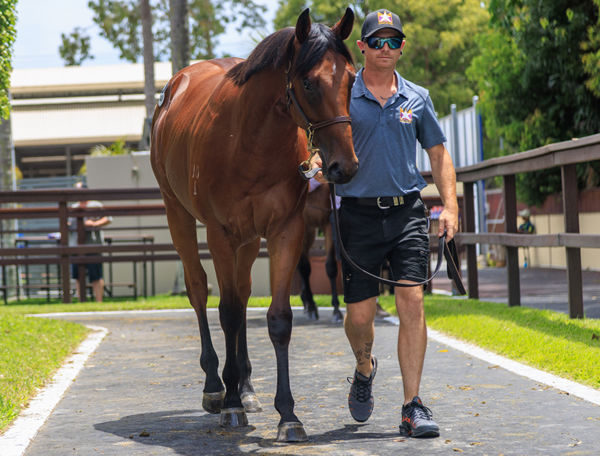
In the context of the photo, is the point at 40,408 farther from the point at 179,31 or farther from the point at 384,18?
the point at 179,31

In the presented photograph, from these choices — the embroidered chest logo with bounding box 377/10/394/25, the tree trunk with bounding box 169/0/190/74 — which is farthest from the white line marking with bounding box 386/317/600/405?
the tree trunk with bounding box 169/0/190/74

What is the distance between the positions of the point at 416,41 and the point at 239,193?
131 ft

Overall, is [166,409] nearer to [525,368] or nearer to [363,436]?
[363,436]

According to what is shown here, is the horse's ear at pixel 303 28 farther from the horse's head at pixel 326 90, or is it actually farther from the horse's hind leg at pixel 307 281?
the horse's hind leg at pixel 307 281

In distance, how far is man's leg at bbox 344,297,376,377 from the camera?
17.4 ft

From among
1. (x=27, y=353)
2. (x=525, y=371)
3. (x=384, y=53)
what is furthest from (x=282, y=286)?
(x=27, y=353)

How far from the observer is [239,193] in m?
5.48

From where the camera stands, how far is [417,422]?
190 inches

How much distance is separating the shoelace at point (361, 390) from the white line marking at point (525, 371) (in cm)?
134

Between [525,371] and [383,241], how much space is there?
2.06m

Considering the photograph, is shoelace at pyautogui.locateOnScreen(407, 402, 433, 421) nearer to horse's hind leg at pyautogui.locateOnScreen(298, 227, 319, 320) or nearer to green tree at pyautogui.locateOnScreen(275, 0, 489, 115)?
horse's hind leg at pyautogui.locateOnScreen(298, 227, 319, 320)

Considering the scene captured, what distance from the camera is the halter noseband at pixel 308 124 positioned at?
Result: 15.5 feet

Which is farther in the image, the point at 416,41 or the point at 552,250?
the point at 416,41

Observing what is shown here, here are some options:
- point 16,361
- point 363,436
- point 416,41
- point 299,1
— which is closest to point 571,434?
point 363,436
